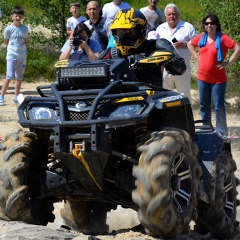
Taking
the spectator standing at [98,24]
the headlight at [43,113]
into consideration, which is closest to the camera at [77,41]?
the spectator standing at [98,24]

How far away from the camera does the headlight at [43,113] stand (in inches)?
246

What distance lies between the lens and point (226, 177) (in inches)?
286

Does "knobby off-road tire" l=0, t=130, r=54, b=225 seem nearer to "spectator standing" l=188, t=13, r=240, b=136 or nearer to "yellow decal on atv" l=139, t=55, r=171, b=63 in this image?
"yellow decal on atv" l=139, t=55, r=171, b=63

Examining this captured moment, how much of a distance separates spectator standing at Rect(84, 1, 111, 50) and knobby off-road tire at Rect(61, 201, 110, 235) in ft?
16.3

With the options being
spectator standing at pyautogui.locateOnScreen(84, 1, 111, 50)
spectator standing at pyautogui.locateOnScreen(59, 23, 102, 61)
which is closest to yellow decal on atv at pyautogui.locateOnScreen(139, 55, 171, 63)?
spectator standing at pyautogui.locateOnScreen(59, 23, 102, 61)

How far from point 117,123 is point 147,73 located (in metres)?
1.17

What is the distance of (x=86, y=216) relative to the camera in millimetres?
7543

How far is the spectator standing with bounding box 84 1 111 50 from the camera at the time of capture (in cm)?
1215

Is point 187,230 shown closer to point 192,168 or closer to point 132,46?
point 192,168

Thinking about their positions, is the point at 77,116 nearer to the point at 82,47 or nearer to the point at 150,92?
the point at 150,92

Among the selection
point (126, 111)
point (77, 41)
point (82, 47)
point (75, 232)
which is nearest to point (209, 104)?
point (82, 47)

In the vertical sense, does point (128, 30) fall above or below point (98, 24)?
above

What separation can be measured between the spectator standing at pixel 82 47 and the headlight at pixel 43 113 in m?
4.08

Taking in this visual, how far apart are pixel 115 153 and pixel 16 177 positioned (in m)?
0.90
